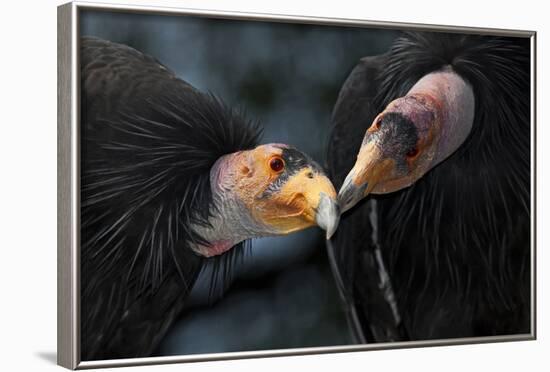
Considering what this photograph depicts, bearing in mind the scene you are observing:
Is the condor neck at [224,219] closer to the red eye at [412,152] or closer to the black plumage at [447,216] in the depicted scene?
the black plumage at [447,216]

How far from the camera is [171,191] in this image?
14.4 ft

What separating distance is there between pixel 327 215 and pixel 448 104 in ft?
2.74

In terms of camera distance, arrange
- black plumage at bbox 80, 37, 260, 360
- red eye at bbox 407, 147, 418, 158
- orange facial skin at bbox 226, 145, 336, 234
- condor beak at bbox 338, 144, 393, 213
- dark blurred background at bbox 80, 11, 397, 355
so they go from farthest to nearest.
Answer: red eye at bbox 407, 147, 418, 158
condor beak at bbox 338, 144, 393, 213
orange facial skin at bbox 226, 145, 336, 234
dark blurred background at bbox 80, 11, 397, 355
black plumage at bbox 80, 37, 260, 360

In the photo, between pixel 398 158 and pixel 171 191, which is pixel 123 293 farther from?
pixel 398 158

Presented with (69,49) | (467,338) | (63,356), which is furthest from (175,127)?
(467,338)

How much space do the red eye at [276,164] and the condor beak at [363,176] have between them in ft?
1.00

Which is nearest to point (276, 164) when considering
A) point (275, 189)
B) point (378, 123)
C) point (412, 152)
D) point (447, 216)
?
point (275, 189)

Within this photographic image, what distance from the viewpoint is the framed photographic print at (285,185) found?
4.28 m

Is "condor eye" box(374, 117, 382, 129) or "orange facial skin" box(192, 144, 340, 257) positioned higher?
"condor eye" box(374, 117, 382, 129)

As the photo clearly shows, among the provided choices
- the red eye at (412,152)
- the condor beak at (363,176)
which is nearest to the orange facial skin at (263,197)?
the condor beak at (363,176)

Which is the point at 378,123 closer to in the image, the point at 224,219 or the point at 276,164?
the point at 276,164

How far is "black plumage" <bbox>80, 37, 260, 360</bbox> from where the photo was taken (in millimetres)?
4250

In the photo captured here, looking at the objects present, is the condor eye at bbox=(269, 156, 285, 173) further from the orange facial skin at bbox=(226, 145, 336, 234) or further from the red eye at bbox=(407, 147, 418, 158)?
the red eye at bbox=(407, 147, 418, 158)

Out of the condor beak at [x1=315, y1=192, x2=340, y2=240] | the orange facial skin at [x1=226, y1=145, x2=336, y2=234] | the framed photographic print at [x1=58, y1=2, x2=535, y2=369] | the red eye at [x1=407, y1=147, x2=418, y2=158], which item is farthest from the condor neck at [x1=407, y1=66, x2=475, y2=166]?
the orange facial skin at [x1=226, y1=145, x2=336, y2=234]
